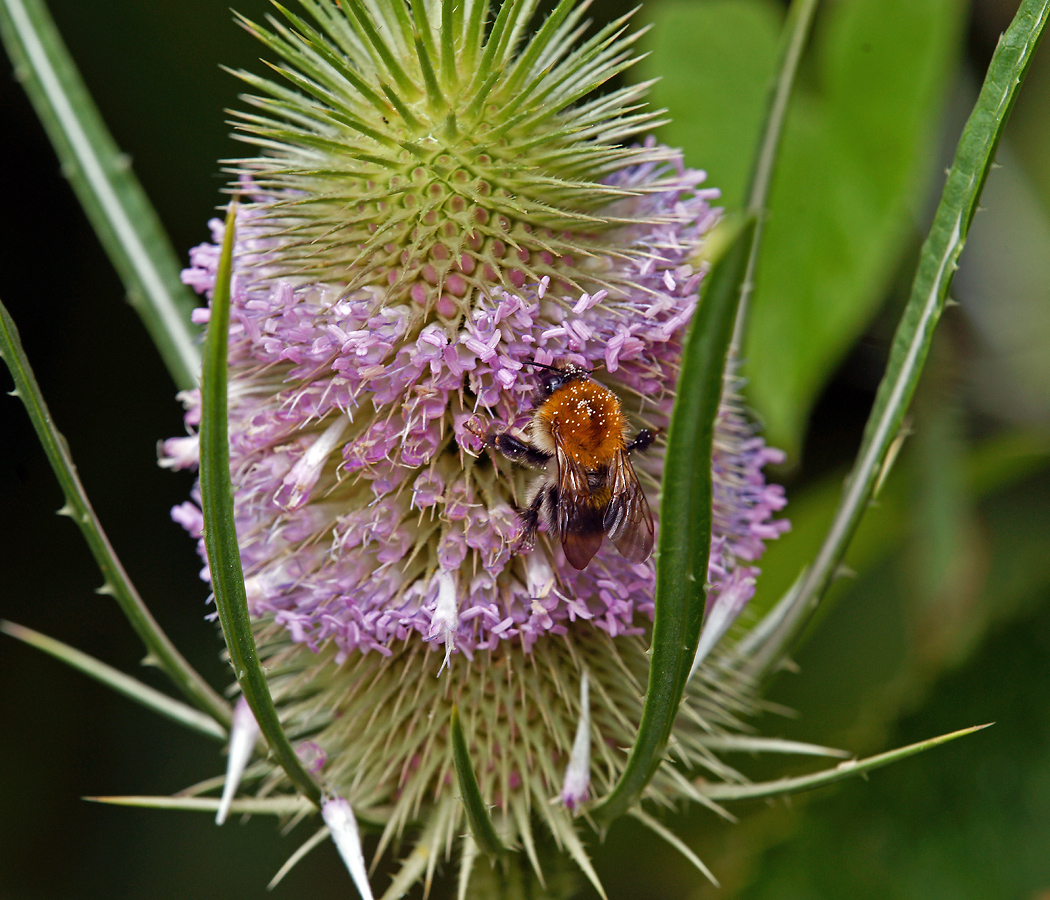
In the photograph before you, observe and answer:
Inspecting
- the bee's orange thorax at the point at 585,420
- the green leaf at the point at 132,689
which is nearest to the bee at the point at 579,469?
the bee's orange thorax at the point at 585,420

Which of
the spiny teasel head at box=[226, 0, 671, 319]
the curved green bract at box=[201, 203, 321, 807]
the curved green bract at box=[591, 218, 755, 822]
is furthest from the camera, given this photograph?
the spiny teasel head at box=[226, 0, 671, 319]

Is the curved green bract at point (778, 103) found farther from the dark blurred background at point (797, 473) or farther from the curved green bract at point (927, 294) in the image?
the dark blurred background at point (797, 473)

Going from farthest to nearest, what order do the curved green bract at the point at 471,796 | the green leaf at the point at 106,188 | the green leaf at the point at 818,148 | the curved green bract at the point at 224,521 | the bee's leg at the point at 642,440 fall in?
the green leaf at the point at 818,148, the green leaf at the point at 106,188, the bee's leg at the point at 642,440, the curved green bract at the point at 471,796, the curved green bract at the point at 224,521

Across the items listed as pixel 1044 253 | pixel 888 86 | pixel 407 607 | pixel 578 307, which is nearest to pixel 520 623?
pixel 407 607

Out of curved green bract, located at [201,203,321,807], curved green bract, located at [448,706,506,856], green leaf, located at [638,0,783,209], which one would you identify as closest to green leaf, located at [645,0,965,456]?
green leaf, located at [638,0,783,209]

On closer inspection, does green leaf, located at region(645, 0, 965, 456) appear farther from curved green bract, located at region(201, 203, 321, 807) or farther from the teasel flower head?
curved green bract, located at region(201, 203, 321, 807)

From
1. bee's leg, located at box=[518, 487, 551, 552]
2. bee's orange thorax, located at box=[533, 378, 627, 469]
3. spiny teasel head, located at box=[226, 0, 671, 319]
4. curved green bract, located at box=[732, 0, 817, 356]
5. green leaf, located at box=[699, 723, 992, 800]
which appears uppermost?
curved green bract, located at box=[732, 0, 817, 356]

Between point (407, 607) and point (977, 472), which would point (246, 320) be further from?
point (977, 472)
